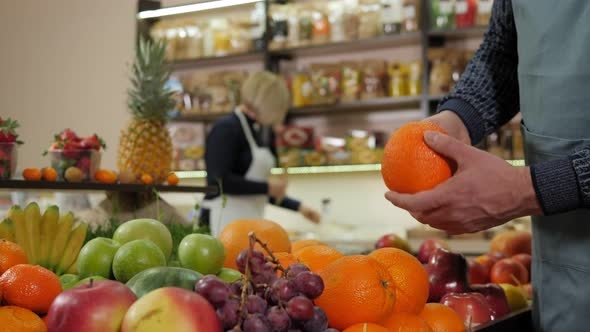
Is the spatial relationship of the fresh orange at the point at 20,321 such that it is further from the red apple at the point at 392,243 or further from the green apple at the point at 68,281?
the red apple at the point at 392,243

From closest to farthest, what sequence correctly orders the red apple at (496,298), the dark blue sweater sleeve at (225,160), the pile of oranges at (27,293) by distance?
the pile of oranges at (27,293), the red apple at (496,298), the dark blue sweater sleeve at (225,160)

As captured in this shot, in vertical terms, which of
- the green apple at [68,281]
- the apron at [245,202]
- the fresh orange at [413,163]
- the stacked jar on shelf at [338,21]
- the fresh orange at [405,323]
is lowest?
the apron at [245,202]

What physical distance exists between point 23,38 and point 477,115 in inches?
174

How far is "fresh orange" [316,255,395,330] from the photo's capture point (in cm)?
110

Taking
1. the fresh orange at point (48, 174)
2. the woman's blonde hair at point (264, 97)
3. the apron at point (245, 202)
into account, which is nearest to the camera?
the fresh orange at point (48, 174)

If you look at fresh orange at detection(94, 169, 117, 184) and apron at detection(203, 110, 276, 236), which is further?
apron at detection(203, 110, 276, 236)

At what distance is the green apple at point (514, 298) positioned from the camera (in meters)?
1.81

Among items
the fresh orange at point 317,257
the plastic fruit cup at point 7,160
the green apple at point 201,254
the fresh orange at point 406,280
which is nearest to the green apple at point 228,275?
the green apple at point 201,254

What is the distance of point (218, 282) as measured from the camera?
93 centimetres

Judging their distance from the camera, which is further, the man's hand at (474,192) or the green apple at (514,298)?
the green apple at (514,298)

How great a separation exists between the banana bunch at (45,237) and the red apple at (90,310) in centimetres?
59

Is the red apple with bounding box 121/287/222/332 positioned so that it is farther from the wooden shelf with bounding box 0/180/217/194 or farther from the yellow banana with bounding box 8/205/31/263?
the wooden shelf with bounding box 0/180/217/194

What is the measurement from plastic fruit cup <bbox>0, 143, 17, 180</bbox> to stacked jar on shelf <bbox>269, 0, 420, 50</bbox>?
3515 millimetres

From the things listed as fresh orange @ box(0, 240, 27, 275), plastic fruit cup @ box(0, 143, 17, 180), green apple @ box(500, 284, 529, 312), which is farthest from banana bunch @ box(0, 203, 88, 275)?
green apple @ box(500, 284, 529, 312)
